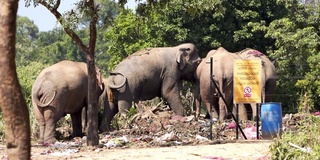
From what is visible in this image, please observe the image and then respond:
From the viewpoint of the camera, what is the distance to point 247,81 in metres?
16.8

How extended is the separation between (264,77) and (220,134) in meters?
6.33

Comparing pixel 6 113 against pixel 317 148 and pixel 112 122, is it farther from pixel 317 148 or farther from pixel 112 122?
pixel 112 122

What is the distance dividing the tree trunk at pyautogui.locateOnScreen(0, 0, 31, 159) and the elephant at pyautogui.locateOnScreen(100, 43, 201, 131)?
16884mm

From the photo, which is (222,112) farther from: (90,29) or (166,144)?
(90,29)

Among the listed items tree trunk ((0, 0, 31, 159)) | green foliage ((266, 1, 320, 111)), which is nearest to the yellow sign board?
green foliage ((266, 1, 320, 111))

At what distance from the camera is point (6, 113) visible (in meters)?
6.79

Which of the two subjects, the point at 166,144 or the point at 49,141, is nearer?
the point at 166,144

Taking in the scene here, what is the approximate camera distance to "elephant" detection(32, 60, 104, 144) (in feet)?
64.3

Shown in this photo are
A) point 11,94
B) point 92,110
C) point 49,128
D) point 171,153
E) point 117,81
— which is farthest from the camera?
point 117,81

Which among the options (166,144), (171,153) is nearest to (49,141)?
(166,144)

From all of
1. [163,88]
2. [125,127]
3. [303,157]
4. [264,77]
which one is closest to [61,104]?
[125,127]

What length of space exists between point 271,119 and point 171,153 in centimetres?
380

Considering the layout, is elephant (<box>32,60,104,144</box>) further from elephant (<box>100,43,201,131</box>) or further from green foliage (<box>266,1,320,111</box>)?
green foliage (<box>266,1,320,111</box>)

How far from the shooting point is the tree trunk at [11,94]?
6793 mm
